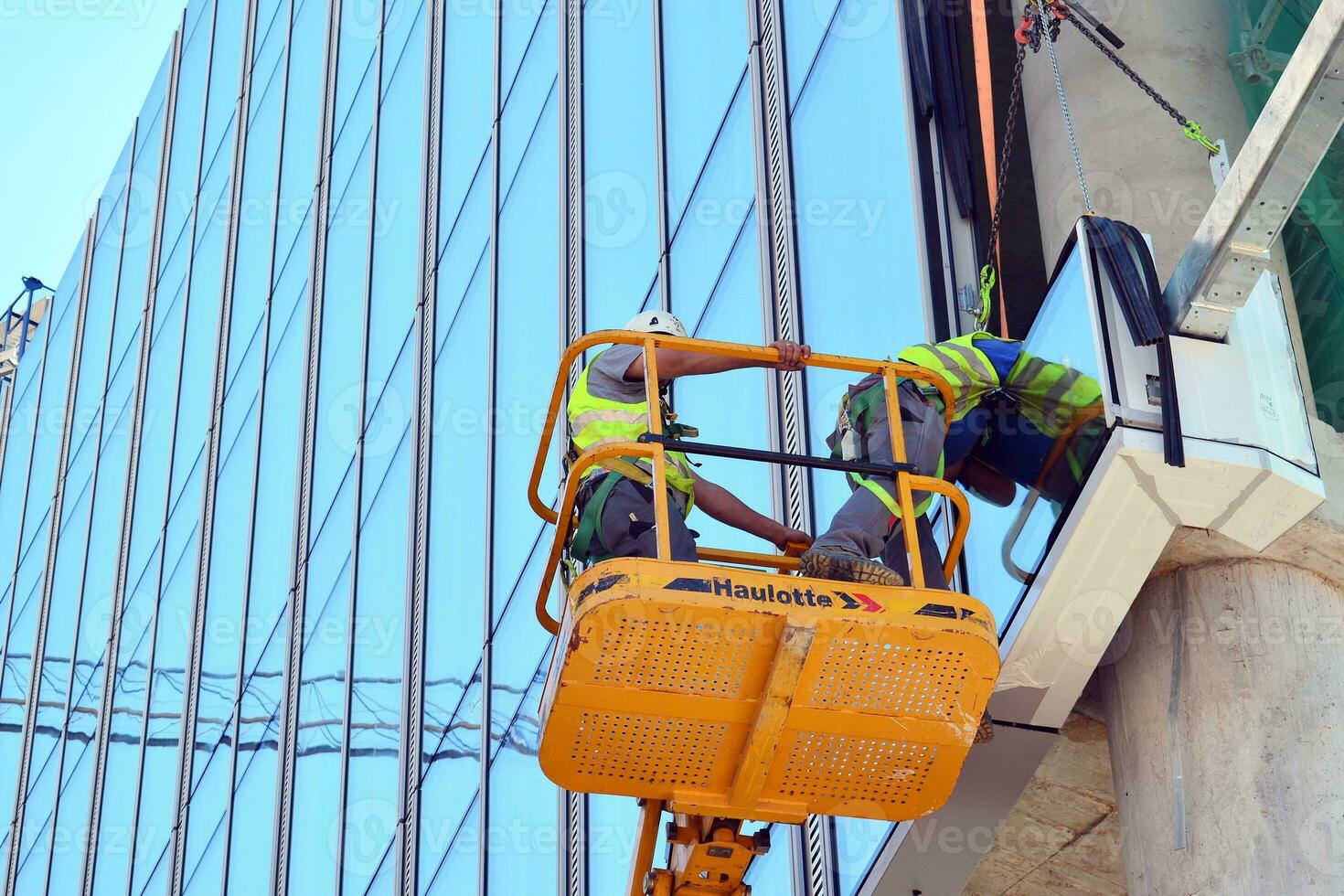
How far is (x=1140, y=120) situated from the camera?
893 cm

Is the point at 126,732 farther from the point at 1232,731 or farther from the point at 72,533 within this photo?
the point at 1232,731

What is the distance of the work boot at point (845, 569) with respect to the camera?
6.45 m

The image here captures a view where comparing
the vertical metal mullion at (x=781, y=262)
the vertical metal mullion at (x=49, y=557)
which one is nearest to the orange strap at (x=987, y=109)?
the vertical metal mullion at (x=781, y=262)

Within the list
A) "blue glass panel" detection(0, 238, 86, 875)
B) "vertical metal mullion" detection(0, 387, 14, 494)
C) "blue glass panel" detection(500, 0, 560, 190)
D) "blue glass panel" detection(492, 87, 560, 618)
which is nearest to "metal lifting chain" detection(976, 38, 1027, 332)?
"blue glass panel" detection(492, 87, 560, 618)

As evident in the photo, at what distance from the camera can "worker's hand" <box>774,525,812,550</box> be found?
766 cm

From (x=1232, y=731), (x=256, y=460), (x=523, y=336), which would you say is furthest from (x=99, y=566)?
(x=1232, y=731)

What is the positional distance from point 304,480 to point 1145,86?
13.5 meters

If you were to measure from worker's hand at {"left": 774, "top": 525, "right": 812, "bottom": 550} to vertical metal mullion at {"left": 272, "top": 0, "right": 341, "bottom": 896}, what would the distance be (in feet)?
37.5

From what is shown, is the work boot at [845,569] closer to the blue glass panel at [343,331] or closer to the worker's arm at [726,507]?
the worker's arm at [726,507]

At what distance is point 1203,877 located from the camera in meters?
6.86

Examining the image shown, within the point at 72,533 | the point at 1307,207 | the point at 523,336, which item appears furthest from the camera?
the point at 72,533

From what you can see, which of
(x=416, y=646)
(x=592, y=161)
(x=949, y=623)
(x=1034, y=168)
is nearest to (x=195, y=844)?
Result: (x=416, y=646)

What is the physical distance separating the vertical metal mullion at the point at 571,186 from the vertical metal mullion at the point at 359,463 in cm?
451

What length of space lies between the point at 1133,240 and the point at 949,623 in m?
1.98
